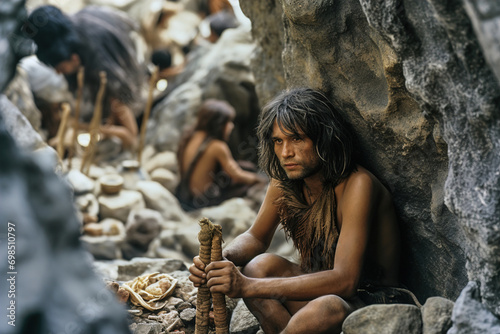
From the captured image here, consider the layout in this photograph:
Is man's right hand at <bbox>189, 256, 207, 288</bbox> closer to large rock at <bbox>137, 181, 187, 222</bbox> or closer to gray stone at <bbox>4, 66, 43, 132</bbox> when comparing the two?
gray stone at <bbox>4, 66, 43, 132</bbox>

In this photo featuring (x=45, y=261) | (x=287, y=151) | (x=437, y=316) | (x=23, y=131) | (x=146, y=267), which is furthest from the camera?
(x=146, y=267)

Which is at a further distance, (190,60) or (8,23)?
(190,60)

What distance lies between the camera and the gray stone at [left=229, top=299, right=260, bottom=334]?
3.28m

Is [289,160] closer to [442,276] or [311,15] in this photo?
[311,15]

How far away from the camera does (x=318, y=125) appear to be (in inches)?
121

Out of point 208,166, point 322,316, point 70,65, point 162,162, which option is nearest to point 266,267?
point 322,316

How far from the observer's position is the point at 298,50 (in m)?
3.64

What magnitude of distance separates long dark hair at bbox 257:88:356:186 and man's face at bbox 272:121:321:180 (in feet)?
0.09

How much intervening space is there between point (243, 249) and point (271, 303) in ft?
1.33

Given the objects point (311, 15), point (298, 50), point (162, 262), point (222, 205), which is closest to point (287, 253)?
point (222, 205)

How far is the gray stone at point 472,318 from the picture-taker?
2.19 m

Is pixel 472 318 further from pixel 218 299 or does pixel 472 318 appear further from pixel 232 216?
pixel 232 216

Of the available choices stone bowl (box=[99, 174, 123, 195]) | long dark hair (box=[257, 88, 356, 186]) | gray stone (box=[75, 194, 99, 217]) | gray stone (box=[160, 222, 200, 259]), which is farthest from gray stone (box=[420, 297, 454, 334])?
stone bowl (box=[99, 174, 123, 195])

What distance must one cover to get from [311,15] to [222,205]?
3920 millimetres
